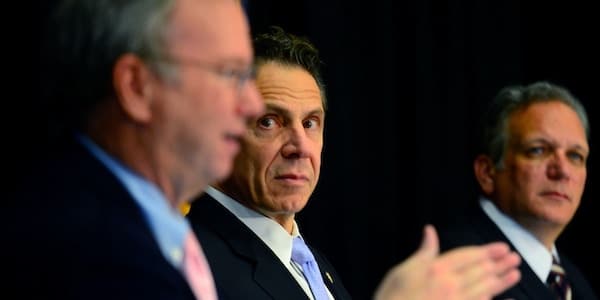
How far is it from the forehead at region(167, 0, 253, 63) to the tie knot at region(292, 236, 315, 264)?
104 centimetres

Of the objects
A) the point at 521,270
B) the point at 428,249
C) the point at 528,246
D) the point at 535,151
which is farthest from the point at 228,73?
the point at 535,151

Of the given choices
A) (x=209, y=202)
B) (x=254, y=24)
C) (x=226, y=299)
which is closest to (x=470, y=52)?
(x=254, y=24)

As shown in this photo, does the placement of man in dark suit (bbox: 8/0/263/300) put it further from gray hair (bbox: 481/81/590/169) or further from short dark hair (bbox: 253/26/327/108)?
gray hair (bbox: 481/81/590/169)

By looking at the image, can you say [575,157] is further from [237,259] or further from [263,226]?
[237,259]

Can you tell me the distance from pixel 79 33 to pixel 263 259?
106 centimetres

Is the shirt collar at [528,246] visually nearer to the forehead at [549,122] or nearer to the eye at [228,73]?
the forehead at [549,122]

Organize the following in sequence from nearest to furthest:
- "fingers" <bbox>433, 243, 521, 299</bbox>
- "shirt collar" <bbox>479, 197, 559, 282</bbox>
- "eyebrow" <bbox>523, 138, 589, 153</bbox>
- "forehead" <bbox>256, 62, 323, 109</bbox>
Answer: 1. "fingers" <bbox>433, 243, 521, 299</bbox>
2. "forehead" <bbox>256, 62, 323, 109</bbox>
3. "shirt collar" <bbox>479, 197, 559, 282</bbox>
4. "eyebrow" <bbox>523, 138, 589, 153</bbox>

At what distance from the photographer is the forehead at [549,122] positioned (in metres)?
3.26

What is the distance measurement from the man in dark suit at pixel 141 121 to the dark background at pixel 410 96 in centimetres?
186

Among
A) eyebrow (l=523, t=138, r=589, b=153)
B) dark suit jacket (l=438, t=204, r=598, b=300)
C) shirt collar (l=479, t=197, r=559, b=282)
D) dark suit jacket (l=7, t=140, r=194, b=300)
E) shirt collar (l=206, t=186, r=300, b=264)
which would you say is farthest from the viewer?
eyebrow (l=523, t=138, r=589, b=153)

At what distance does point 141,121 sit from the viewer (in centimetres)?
138

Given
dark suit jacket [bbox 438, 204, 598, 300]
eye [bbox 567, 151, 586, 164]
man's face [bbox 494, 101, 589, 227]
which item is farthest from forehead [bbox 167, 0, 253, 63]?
eye [bbox 567, 151, 586, 164]

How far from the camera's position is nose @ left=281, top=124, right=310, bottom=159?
2455mm

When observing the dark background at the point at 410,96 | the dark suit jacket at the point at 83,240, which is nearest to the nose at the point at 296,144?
the dark background at the point at 410,96
